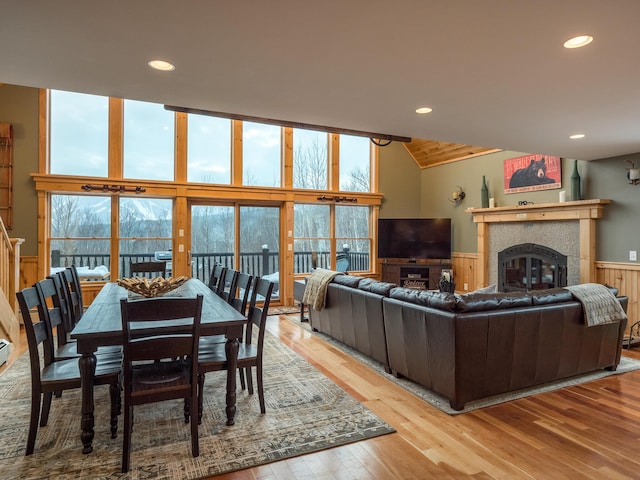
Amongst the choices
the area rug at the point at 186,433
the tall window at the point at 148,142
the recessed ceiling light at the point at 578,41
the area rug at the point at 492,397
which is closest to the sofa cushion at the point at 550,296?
the area rug at the point at 492,397

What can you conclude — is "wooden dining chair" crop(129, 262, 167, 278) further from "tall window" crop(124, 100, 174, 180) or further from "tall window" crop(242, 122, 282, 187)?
"tall window" crop(242, 122, 282, 187)

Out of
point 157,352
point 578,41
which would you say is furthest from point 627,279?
point 157,352

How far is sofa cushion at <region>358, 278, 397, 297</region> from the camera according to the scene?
3656 mm

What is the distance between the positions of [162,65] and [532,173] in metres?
5.74

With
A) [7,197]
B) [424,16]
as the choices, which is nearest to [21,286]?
[7,197]

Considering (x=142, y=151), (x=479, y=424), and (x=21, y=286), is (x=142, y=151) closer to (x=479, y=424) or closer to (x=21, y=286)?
(x=21, y=286)

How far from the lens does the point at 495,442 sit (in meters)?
2.46

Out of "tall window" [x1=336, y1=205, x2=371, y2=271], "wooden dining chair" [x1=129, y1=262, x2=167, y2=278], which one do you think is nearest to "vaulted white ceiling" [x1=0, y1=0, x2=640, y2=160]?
"wooden dining chair" [x1=129, y1=262, x2=167, y2=278]

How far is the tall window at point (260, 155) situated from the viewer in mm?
6977

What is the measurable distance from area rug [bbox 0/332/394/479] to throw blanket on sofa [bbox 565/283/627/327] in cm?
213

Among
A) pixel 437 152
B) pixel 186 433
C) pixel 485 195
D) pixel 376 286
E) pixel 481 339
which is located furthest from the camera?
pixel 437 152

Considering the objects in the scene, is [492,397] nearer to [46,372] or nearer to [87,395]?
[87,395]

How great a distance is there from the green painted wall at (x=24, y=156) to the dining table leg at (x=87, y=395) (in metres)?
4.50

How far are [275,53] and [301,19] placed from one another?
1.38 ft
